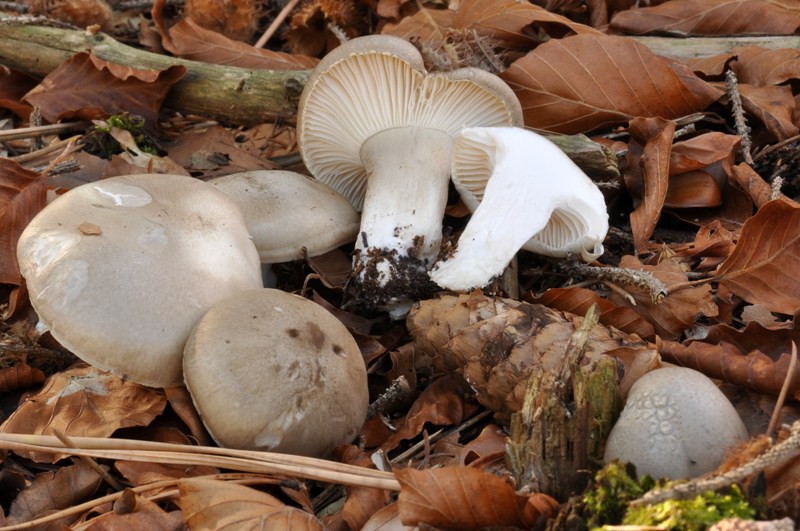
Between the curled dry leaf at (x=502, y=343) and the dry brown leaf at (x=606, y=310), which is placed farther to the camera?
the dry brown leaf at (x=606, y=310)

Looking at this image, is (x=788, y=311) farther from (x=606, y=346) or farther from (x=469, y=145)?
(x=469, y=145)

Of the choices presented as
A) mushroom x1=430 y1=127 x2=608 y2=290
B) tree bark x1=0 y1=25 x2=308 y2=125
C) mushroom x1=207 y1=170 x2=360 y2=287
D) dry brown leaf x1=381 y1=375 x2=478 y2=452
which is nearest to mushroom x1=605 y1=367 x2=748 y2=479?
dry brown leaf x1=381 y1=375 x2=478 y2=452

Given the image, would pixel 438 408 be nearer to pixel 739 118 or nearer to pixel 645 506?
pixel 645 506

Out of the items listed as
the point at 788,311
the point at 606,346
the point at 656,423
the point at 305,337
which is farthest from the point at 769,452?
the point at 305,337

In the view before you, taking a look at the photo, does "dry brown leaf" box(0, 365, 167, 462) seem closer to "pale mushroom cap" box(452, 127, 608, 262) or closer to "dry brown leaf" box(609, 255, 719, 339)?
"pale mushroom cap" box(452, 127, 608, 262)

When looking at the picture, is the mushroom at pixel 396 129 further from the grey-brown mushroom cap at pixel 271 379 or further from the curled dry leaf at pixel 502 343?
the grey-brown mushroom cap at pixel 271 379

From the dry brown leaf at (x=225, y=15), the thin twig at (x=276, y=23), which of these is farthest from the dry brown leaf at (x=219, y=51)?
the thin twig at (x=276, y=23)
